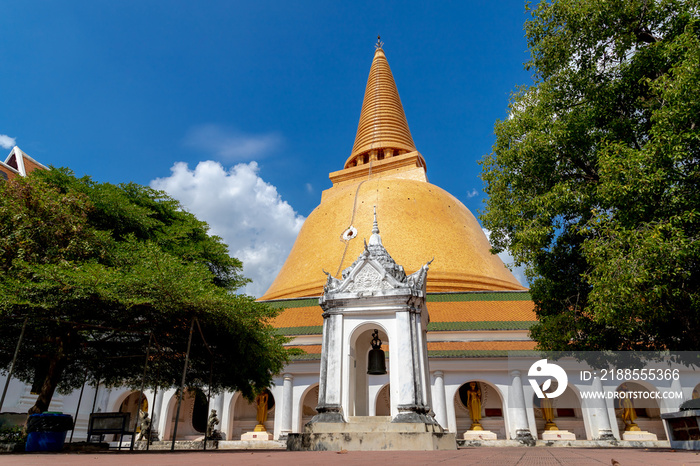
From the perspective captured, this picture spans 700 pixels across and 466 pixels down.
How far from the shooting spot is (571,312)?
8672 millimetres

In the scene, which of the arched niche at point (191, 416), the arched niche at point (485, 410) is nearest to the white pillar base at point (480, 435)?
the arched niche at point (485, 410)

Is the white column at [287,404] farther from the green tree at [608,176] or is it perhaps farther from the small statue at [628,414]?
the small statue at [628,414]

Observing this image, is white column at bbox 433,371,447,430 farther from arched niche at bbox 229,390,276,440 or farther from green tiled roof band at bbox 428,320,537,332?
arched niche at bbox 229,390,276,440

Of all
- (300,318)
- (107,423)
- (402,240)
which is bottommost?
(107,423)

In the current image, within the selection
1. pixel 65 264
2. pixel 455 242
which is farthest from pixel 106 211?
pixel 455 242

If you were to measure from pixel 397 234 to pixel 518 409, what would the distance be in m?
9.77

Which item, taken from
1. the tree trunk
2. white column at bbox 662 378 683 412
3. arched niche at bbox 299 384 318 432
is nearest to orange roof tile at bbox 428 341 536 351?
white column at bbox 662 378 683 412

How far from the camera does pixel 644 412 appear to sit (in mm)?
15883

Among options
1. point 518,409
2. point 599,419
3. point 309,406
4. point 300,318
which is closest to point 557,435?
point 599,419

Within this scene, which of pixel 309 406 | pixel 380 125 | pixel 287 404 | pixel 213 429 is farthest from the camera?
pixel 380 125

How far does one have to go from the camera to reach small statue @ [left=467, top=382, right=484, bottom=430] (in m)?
15.4

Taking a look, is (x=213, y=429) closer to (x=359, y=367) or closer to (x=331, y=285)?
(x=359, y=367)

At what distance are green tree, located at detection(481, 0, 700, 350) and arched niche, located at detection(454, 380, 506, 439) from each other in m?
7.80

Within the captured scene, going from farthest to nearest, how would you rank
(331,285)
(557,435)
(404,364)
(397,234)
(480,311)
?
(397,234)
(480,311)
(557,435)
(331,285)
(404,364)
